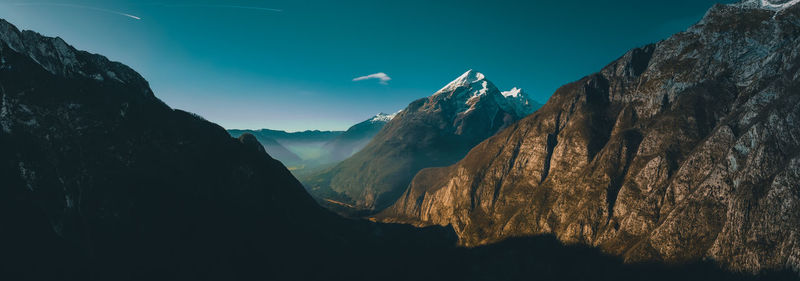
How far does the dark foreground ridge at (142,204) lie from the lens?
98875 millimetres

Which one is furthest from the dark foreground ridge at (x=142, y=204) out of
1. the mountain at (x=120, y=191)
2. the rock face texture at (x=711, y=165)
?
the rock face texture at (x=711, y=165)

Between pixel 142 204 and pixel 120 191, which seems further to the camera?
pixel 142 204

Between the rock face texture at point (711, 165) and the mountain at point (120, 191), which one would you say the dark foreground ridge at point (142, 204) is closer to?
the mountain at point (120, 191)

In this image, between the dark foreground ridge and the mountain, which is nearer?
the mountain

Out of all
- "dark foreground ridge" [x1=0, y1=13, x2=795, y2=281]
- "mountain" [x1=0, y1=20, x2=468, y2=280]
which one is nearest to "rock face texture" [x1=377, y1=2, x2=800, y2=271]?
"dark foreground ridge" [x1=0, y1=13, x2=795, y2=281]

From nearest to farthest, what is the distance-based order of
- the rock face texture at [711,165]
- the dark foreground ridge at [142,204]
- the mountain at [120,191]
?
the mountain at [120,191] → the dark foreground ridge at [142,204] → the rock face texture at [711,165]

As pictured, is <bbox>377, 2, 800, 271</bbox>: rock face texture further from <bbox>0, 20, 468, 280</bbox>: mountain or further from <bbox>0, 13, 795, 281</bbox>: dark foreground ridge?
<bbox>0, 20, 468, 280</bbox>: mountain

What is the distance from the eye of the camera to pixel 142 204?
125 meters

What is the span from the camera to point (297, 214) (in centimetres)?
18912

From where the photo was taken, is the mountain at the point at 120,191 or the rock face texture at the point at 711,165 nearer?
the mountain at the point at 120,191

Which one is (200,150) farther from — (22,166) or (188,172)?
(22,166)

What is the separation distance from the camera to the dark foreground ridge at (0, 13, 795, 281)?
98.9 m

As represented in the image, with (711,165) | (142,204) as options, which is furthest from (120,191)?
(711,165)

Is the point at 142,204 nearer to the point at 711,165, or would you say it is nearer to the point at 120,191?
the point at 120,191
